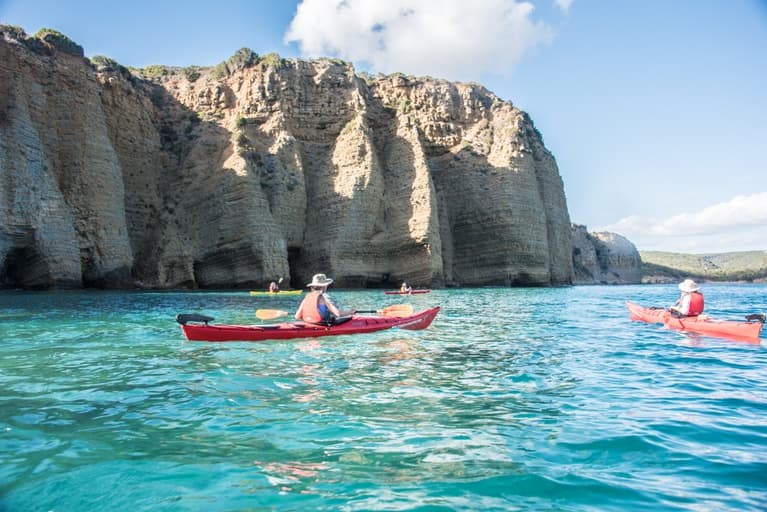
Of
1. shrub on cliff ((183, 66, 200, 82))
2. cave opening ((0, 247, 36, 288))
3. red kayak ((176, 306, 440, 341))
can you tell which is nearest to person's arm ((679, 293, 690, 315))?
red kayak ((176, 306, 440, 341))

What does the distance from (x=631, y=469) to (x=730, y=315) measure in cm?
1869

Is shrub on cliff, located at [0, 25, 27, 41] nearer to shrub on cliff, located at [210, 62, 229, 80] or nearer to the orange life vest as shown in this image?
shrub on cliff, located at [210, 62, 229, 80]

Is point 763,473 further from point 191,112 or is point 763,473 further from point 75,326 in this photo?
point 191,112

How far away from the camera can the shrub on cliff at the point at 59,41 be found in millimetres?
36031

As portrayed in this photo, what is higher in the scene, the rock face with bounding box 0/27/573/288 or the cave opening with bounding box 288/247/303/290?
the rock face with bounding box 0/27/573/288

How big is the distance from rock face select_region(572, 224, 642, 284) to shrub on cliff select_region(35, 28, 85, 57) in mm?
68191

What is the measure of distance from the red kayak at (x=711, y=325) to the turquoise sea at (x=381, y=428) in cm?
155

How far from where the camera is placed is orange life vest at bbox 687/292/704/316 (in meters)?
14.2

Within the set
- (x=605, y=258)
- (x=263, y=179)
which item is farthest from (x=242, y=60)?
(x=605, y=258)

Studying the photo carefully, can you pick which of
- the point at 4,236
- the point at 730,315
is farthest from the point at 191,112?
the point at 730,315

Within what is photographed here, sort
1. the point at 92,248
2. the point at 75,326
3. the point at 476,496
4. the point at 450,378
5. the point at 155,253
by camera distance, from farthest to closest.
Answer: the point at 155,253 → the point at 92,248 → the point at 75,326 → the point at 450,378 → the point at 476,496

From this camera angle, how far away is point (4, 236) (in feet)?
92.1

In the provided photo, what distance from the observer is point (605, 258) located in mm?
92000

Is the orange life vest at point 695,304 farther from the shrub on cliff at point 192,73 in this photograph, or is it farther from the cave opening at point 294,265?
the shrub on cliff at point 192,73
